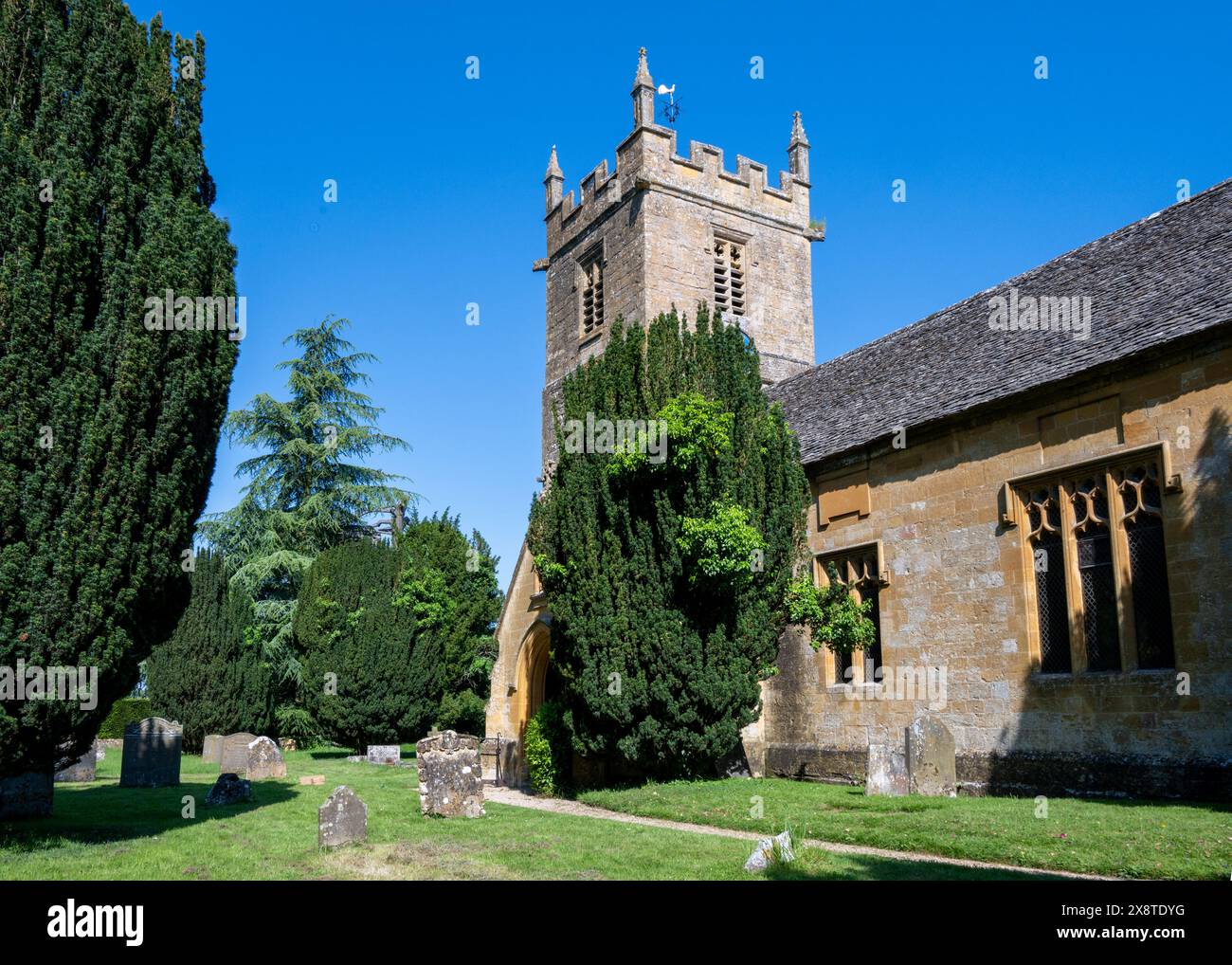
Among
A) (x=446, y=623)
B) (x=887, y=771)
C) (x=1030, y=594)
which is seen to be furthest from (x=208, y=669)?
(x=1030, y=594)

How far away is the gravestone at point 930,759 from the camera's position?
39.1 ft

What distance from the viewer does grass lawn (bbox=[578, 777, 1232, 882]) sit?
7.38m

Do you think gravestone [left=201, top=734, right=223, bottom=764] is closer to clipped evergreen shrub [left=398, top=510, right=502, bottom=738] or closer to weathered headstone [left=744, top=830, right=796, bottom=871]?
clipped evergreen shrub [left=398, top=510, right=502, bottom=738]

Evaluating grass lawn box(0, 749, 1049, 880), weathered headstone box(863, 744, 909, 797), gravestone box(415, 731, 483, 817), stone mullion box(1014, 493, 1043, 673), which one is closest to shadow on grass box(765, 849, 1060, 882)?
grass lawn box(0, 749, 1049, 880)

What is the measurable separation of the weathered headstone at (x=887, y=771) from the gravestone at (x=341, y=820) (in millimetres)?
6352

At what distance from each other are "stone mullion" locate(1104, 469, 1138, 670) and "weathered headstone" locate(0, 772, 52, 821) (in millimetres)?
12886

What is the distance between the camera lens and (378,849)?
29.6 ft

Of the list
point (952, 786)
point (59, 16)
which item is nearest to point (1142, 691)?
point (952, 786)

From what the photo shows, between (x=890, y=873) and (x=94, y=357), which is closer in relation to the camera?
(x=890, y=873)

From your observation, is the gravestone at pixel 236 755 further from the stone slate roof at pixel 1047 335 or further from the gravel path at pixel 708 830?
the stone slate roof at pixel 1047 335

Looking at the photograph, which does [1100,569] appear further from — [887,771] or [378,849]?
[378,849]

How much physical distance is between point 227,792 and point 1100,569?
40.1 feet

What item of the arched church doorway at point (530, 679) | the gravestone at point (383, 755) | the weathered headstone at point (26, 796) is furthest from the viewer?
the gravestone at point (383, 755)

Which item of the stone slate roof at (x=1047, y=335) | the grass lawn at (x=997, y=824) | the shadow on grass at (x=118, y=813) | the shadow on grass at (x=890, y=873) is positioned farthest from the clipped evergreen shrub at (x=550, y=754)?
the shadow on grass at (x=890, y=873)
